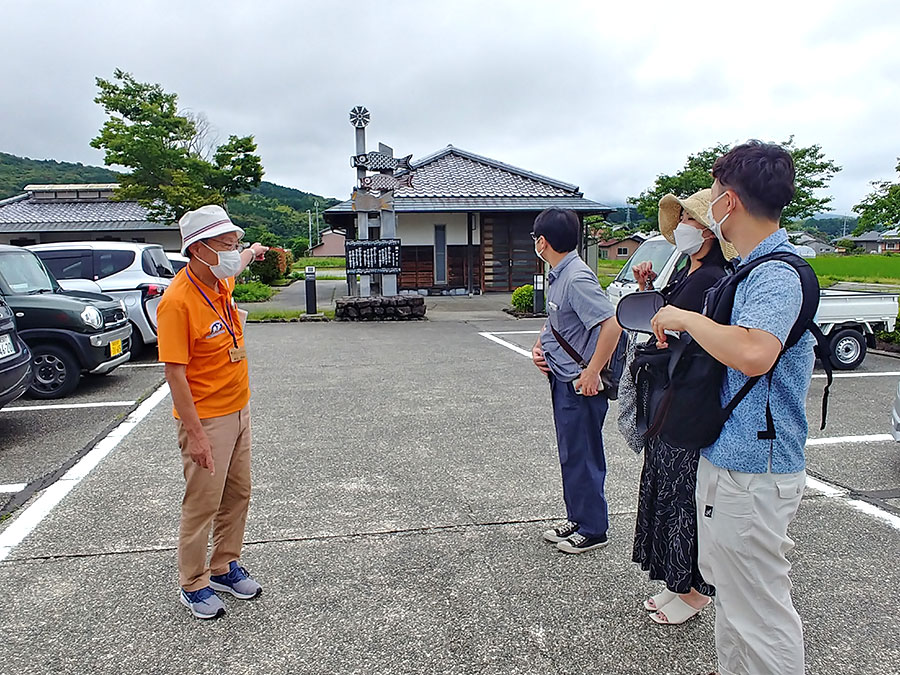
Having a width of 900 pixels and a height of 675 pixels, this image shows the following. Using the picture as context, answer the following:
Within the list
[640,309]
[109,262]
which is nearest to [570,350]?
[640,309]

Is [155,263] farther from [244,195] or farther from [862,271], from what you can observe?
[244,195]

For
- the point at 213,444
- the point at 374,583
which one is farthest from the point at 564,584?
the point at 213,444

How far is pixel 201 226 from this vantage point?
2.64 m

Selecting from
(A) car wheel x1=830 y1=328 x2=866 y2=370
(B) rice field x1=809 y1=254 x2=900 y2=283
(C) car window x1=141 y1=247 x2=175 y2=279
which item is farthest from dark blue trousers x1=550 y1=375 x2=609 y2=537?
(B) rice field x1=809 y1=254 x2=900 y2=283

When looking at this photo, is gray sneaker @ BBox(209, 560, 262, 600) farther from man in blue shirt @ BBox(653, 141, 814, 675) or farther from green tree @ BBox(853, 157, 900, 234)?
green tree @ BBox(853, 157, 900, 234)

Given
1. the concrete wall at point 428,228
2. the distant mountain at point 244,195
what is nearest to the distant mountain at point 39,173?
the distant mountain at point 244,195

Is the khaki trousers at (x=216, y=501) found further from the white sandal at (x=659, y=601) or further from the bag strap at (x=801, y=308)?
the bag strap at (x=801, y=308)

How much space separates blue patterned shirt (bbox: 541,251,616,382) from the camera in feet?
10.0

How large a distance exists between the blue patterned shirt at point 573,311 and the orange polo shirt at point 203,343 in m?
1.54

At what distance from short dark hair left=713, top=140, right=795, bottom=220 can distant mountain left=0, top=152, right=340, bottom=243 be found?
2588cm

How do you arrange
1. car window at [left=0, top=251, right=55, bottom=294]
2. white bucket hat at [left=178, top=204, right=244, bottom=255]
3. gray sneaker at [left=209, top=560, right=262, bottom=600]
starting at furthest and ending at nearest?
car window at [left=0, top=251, right=55, bottom=294] → gray sneaker at [left=209, top=560, right=262, bottom=600] → white bucket hat at [left=178, top=204, right=244, bottom=255]

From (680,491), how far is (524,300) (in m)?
12.4

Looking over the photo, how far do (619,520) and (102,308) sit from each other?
20.2 feet

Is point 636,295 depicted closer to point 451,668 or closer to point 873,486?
point 451,668
